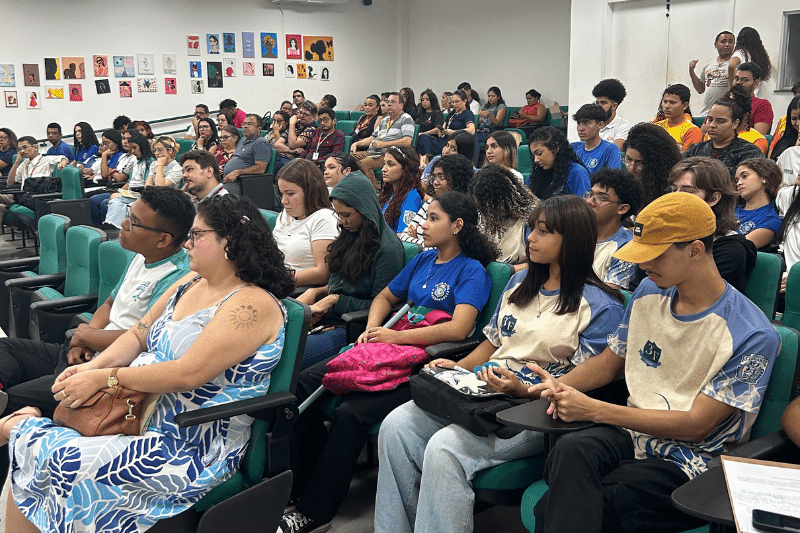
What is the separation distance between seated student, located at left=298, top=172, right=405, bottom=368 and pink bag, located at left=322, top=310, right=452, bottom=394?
0.55 meters

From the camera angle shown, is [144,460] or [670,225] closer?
[670,225]

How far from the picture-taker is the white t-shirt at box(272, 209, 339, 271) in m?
3.62

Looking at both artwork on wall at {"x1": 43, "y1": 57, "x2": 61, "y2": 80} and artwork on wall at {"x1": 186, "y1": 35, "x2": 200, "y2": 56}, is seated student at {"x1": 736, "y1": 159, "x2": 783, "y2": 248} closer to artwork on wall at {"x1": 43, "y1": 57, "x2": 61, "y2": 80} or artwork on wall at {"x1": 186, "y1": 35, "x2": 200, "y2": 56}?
artwork on wall at {"x1": 43, "y1": 57, "x2": 61, "y2": 80}

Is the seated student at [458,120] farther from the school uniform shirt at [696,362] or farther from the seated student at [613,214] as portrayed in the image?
the school uniform shirt at [696,362]

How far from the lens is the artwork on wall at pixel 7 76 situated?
35.0ft

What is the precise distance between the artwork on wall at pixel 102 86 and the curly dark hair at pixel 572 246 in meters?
10.7

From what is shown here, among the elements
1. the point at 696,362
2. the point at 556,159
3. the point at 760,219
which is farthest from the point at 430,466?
the point at 556,159

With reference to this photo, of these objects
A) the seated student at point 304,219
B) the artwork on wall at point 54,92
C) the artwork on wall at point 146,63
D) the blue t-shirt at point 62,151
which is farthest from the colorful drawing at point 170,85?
the seated student at point 304,219

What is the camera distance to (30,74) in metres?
10.9

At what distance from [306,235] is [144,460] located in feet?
6.01

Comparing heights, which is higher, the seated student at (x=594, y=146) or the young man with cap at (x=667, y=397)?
the seated student at (x=594, y=146)

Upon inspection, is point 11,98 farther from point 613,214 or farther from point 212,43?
point 613,214

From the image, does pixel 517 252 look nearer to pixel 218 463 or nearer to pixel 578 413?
pixel 578 413

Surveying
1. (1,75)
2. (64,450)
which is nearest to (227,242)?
(64,450)
